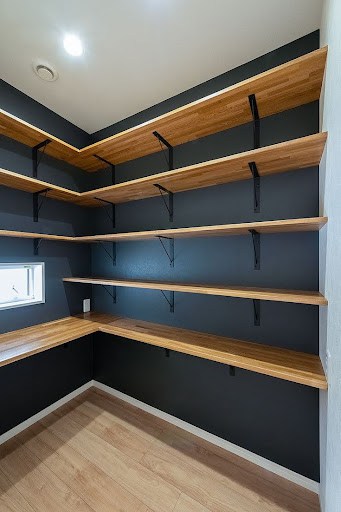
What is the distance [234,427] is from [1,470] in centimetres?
160

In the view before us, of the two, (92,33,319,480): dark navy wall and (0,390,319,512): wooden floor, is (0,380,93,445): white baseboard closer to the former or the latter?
(0,390,319,512): wooden floor

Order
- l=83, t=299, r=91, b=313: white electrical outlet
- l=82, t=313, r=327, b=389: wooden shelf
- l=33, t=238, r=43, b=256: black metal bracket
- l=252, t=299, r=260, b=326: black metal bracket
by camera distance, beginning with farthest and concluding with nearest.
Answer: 1. l=83, t=299, r=91, b=313: white electrical outlet
2. l=33, t=238, r=43, b=256: black metal bracket
3. l=252, t=299, r=260, b=326: black metal bracket
4. l=82, t=313, r=327, b=389: wooden shelf

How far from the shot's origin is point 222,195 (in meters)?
1.64

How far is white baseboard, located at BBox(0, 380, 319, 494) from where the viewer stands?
138 cm

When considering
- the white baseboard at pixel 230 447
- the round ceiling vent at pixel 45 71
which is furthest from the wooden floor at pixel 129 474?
the round ceiling vent at pixel 45 71

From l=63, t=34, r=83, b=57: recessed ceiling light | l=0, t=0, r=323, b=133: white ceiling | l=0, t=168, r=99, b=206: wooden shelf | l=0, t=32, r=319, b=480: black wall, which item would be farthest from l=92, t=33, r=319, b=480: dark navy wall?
l=63, t=34, r=83, b=57: recessed ceiling light

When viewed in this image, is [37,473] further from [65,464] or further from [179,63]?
[179,63]

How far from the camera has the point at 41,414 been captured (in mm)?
1901

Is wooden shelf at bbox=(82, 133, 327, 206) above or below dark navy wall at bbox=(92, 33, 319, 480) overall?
above

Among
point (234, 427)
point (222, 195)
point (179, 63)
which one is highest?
point (179, 63)

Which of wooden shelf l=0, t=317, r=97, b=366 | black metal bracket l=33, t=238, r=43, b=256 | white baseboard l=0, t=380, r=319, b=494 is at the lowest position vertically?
white baseboard l=0, t=380, r=319, b=494

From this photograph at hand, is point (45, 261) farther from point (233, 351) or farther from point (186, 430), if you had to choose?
point (186, 430)

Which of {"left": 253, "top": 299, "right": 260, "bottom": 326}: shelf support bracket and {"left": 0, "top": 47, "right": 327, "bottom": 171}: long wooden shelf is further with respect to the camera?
{"left": 253, "top": 299, "right": 260, "bottom": 326}: shelf support bracket

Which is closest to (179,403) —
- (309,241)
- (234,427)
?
(234,427)
